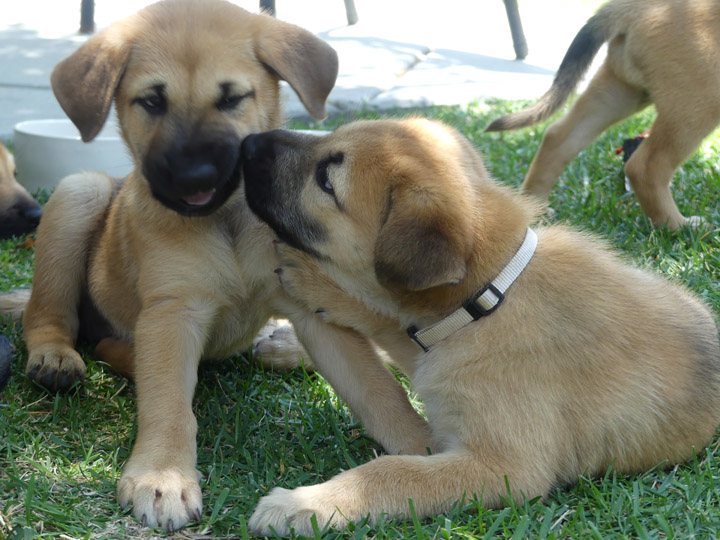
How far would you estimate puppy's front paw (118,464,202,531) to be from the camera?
2.86m

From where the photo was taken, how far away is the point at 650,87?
5387 millimetres

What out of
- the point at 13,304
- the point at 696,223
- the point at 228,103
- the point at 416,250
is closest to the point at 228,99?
the point at 228,103

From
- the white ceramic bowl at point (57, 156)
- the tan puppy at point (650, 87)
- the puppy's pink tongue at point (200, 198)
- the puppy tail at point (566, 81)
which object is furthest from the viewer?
the white ceramic bowl at point (57, 156)

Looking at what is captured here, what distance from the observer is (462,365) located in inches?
122

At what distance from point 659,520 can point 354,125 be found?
70.7 inches

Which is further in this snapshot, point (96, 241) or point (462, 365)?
point (96, 241)

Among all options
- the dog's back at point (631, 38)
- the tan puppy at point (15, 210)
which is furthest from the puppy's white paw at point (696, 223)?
the tan puppy at point (15, 210)

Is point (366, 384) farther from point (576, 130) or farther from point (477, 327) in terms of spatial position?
point (576, 130)

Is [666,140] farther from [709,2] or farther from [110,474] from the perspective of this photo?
[110,474]

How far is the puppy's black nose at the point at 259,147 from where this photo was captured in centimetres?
336

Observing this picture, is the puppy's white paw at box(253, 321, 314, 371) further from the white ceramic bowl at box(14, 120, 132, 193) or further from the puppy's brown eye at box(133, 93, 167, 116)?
the white ceramic bowl at box(14, 120, 132, 193)

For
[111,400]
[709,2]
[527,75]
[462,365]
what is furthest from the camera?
[527,75]

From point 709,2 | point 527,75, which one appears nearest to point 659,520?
point 709,2

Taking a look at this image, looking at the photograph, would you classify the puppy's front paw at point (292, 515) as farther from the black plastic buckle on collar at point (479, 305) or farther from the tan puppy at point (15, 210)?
the tan puppy at point (15, 210)
